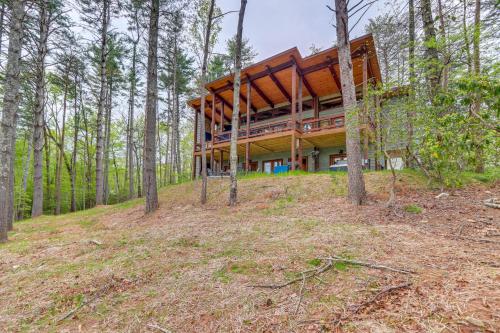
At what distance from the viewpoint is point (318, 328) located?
171 cm

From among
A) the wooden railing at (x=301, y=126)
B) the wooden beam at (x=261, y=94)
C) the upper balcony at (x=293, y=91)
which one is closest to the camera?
the upper balcony at (x=293, y=91)

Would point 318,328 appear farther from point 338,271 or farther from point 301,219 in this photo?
point 301,219

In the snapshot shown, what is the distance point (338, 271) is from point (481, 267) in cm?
137

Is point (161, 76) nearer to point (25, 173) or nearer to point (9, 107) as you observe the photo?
point (25, 173)

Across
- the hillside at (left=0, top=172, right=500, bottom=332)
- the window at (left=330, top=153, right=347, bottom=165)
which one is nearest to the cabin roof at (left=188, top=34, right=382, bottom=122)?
the window at (left=330, top=153, right=347, bottom=165)

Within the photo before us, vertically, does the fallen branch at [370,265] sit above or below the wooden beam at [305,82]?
below

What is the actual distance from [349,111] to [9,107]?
28.0 feet

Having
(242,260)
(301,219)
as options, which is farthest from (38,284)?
(301,219)

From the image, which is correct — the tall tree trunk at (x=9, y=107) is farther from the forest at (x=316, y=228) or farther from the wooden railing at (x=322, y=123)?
the wooden railing at (x=322, y=123)

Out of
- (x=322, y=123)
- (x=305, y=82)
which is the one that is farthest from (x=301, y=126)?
(x=305, y=82)

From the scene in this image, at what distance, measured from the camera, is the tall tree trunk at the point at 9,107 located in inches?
217

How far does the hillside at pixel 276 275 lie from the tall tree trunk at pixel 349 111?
657 mm

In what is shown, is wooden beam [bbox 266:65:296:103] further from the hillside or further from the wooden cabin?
the hillside

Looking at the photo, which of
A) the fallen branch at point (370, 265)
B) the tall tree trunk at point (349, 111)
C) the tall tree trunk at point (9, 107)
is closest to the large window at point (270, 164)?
the tall tree trunk at point (349, 111)
